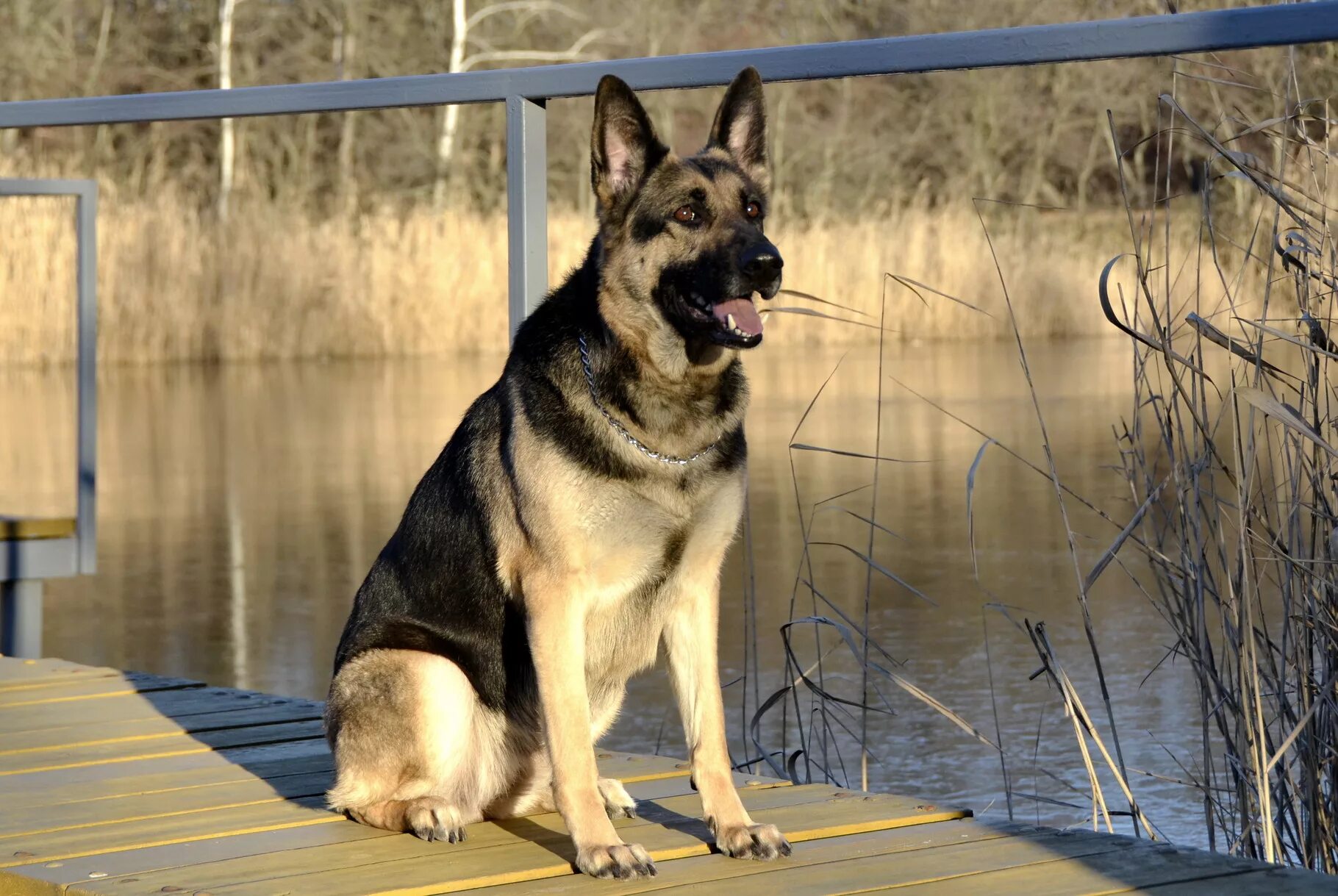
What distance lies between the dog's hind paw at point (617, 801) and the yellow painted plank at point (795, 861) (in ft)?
0.84

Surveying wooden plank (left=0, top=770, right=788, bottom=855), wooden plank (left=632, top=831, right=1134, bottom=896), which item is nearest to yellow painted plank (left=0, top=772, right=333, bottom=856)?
wooden plank (left=0, top=770, right=788, bottom=855)

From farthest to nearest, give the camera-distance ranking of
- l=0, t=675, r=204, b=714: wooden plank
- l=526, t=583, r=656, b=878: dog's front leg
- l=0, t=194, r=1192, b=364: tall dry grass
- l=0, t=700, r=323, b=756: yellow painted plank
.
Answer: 1. l=0, t=194, r=1192, b=364: tall dry grass
2. l=0, t=675, r=204, b=714: wooden plank
3. l=0, t=700, r=323, b=756: yellow painted plank
4. l=526, t=583, r=656, b=878: dog's front leg


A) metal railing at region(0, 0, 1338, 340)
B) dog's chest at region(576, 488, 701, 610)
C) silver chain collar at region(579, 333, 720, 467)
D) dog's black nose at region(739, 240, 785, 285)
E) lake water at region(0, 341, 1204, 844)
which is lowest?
lake water at region(0, 341, 1204, 844)

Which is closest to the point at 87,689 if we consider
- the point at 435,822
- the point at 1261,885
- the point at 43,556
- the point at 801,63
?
the point at 43,556

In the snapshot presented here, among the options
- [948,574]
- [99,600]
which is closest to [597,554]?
[948,574]

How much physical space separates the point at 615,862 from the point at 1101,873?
0.68m

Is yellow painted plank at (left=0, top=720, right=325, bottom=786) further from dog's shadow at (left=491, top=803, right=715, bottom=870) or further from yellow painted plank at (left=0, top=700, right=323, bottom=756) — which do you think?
dog's shadow at (left=491, top=803, right=715, bottom=870)

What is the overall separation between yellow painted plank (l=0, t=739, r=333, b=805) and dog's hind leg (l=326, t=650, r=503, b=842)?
0.49m

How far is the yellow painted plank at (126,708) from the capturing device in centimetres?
347

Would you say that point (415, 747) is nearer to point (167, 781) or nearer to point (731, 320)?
point (167, 781)

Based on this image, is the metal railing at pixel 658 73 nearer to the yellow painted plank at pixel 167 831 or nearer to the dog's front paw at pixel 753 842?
the yellow painted plank at pixel 167 831

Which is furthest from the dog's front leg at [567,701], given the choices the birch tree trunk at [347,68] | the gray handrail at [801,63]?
the birch tree trunk at [347,68]

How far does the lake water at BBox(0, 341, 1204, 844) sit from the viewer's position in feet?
15.5

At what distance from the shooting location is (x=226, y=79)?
80.4 ft
